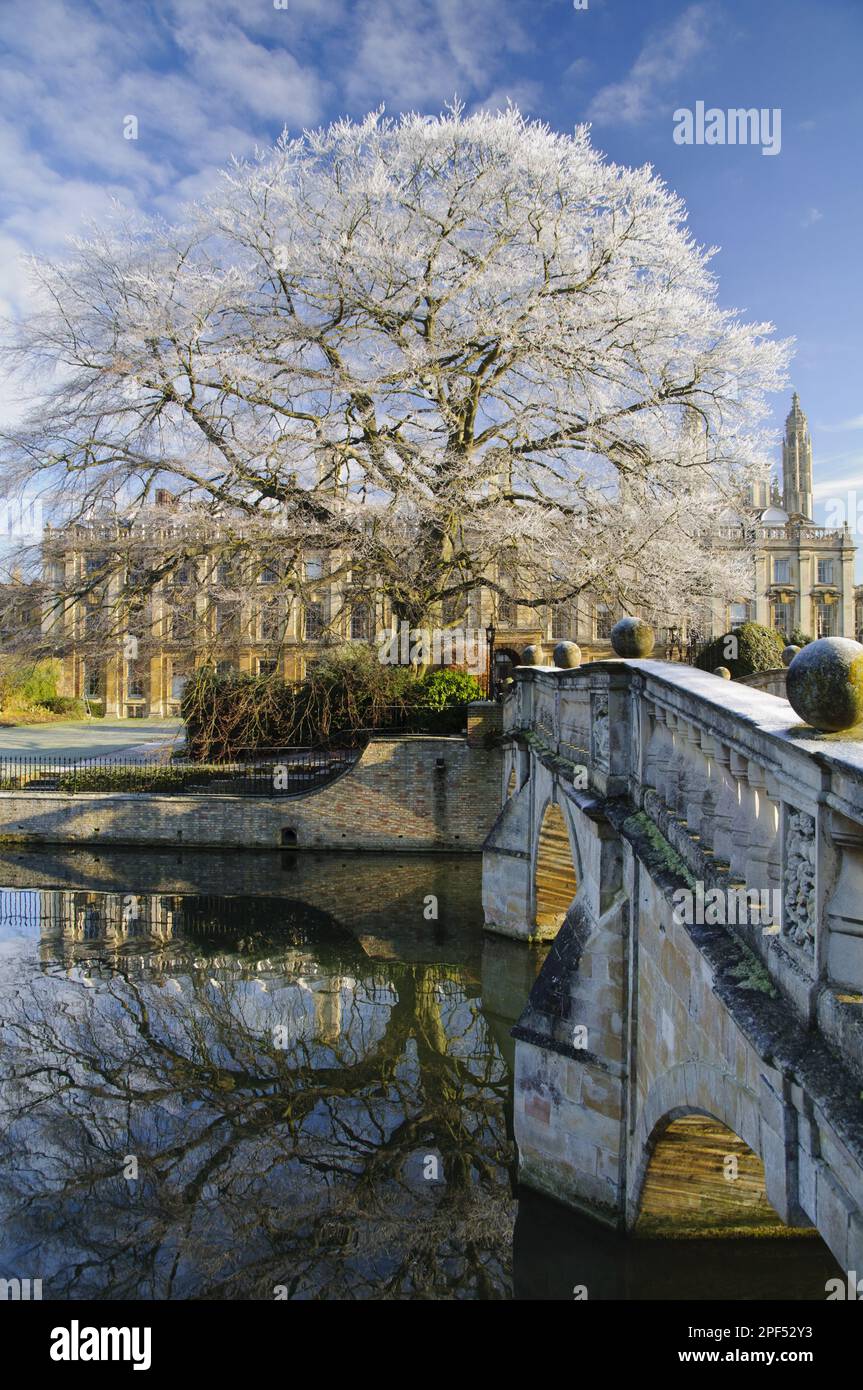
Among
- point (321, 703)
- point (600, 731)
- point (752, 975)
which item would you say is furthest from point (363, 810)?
point (752, 975)

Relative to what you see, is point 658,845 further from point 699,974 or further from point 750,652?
point 750,652

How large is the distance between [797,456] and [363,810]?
57415 mm

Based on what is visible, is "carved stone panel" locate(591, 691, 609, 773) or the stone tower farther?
the stone tower

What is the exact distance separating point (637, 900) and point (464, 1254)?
2812 mm

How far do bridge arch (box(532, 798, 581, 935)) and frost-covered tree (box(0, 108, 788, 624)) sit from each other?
7679 mm

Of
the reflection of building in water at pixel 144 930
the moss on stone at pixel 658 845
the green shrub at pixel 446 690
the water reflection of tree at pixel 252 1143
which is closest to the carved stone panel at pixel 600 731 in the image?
the moss on stone at pixel 658 845

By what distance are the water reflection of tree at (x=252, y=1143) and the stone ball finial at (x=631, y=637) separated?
4188 mm

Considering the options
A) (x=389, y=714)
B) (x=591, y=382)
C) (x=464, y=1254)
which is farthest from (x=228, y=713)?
(x=464, y=1254)

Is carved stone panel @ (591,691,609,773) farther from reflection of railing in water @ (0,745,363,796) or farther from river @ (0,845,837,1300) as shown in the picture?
reflection of railing in water @ (0,745,363,796)

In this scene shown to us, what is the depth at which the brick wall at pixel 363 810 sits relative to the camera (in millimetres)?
17297

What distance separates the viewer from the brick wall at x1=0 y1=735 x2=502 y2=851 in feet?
56.7

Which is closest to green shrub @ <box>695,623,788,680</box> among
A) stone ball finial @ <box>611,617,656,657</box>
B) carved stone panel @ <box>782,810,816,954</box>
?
stone ball finial @ <box>611,617,656,657</box>

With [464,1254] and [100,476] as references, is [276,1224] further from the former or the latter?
[100,476]

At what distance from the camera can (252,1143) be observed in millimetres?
7176
